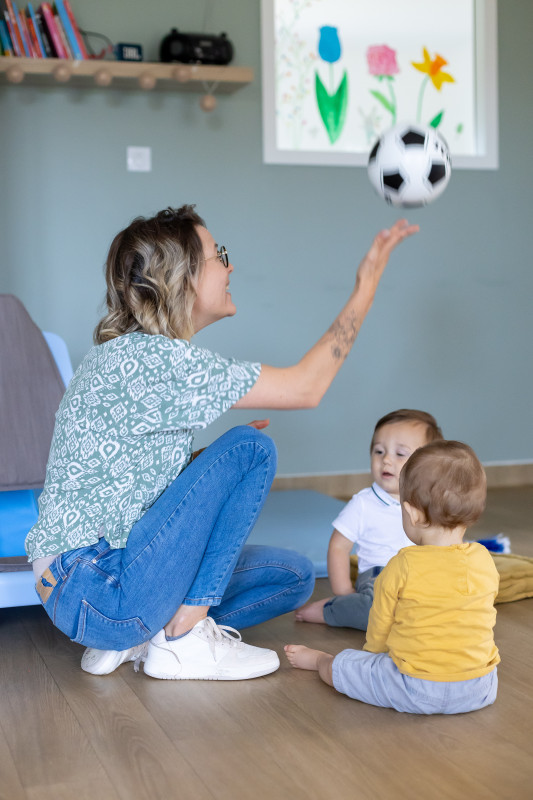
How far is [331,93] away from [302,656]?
3.01 meters

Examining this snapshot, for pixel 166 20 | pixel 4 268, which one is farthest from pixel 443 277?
pixel 4 268


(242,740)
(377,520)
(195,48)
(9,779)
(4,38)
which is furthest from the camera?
(195,48)

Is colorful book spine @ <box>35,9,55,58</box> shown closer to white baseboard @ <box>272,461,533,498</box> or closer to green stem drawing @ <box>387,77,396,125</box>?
green stem drawing @ <box>387,77,396,125</box>

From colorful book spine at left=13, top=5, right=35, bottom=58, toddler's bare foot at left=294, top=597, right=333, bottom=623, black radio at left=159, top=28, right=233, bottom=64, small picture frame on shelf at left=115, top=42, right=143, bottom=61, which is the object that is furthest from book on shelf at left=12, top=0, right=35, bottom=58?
toddler's bare foot at left=294, top=597, right=333, bottom=623

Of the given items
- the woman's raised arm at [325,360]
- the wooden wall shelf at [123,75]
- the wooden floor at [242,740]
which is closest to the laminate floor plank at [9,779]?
the wooden floor at [242,740]

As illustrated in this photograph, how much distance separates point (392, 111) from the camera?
4.25m

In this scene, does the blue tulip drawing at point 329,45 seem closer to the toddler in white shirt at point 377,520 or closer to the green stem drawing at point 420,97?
the green stem drawing at point 420,97

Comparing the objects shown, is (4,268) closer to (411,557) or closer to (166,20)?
(166,20)

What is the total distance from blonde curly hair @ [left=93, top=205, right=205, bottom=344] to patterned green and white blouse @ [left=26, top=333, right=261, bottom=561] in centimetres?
7

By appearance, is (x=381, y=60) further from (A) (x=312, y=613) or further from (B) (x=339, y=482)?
(A) (x=312, y=613)

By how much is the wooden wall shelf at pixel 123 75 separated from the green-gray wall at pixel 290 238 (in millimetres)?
63

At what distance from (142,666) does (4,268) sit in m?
2.34

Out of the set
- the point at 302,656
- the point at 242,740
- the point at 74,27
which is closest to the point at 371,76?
the point at 74,27

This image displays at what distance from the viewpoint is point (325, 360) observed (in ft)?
5.87
